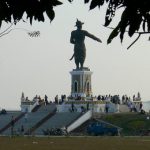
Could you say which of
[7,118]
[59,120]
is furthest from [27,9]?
[7,118]

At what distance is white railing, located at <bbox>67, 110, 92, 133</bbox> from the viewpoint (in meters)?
48.1

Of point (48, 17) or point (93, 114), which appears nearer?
point (48, 17)

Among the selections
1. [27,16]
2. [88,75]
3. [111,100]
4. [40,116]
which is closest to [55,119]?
[40,116]

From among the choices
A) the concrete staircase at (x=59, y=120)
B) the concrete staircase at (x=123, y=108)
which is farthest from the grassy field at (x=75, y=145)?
the concrete staircase at (x=123, y=108)

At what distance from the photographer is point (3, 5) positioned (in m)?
4.47

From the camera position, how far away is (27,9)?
14.5ft

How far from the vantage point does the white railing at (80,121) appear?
158 feet

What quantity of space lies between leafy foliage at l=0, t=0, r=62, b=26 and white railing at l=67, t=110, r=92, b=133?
42892 millimetres

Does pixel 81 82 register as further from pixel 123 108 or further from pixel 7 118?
pixel 7 118

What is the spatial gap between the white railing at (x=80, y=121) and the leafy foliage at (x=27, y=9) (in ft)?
141

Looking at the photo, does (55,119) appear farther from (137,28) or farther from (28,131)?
(137,28)

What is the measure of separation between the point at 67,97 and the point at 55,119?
939cm

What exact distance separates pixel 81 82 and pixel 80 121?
13602mm

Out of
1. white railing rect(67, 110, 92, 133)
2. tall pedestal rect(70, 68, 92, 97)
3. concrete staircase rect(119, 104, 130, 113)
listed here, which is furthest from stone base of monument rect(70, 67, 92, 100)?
white railing rect(67, 110, 92, 133)
